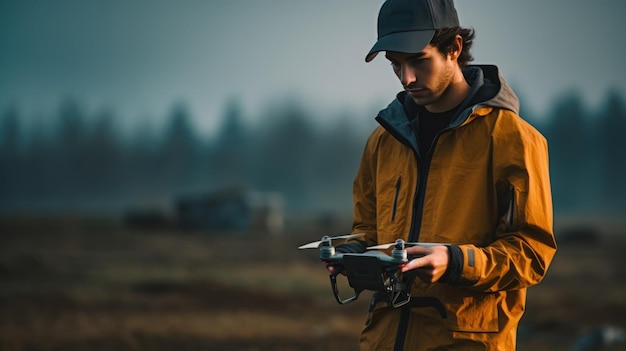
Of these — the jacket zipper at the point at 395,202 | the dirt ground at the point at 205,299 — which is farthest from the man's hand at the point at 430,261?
the dirt ground at the point at 205,299

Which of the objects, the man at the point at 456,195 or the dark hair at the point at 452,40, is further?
the dark hair at the point at 452,40

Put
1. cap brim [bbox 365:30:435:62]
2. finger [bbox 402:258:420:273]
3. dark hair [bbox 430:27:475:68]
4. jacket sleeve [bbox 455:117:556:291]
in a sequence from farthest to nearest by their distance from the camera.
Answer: dark hair [bbox 430:27:475:68] → cap brim [bbox 365:30:435:62] → jacket sleeve [bbox 455:117:556:291] → finger [bbox 402:258:420:273]

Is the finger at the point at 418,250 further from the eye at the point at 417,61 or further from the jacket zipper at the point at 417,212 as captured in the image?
the eye at the point at 417,61

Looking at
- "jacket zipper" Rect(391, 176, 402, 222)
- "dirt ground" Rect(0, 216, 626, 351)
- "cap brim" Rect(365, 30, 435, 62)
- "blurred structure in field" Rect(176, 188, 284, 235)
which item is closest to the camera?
"cap brim" Rect(365, 30, 435, 62)

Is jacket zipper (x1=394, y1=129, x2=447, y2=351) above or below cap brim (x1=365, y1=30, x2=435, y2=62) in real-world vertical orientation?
below

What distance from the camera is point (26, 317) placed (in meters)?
12.7

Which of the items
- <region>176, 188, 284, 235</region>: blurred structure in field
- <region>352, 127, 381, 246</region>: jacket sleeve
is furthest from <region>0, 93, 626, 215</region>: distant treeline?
<region>352, 127, 381, 246</region>: jacket sleeve

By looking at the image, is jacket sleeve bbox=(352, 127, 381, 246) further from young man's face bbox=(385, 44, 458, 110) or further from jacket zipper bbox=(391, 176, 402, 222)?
young man's face bbox=(385, 44, 458, 110)

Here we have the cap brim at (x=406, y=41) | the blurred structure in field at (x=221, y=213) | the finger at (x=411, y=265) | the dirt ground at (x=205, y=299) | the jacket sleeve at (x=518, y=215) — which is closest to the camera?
the finger at (x=411, y=265)

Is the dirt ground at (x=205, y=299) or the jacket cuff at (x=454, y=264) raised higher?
the jacket cuff at (x=454, y=264)

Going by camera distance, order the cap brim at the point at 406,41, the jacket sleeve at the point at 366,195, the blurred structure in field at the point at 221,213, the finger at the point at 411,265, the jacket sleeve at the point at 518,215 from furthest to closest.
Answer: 1. the blurred structure in field at the point at 221,213
2. the jacket sleeve at the point at 366,195
3. the cap brim at the point at 406,41
4. the jacket sleeve at the point at 518,215
5. the finger at the point at 411,265

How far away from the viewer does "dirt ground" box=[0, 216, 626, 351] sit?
420 inches

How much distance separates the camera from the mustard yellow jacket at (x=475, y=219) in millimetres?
2941

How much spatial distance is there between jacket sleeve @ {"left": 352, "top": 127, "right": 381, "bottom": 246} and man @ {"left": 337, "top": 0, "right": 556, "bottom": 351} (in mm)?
240
